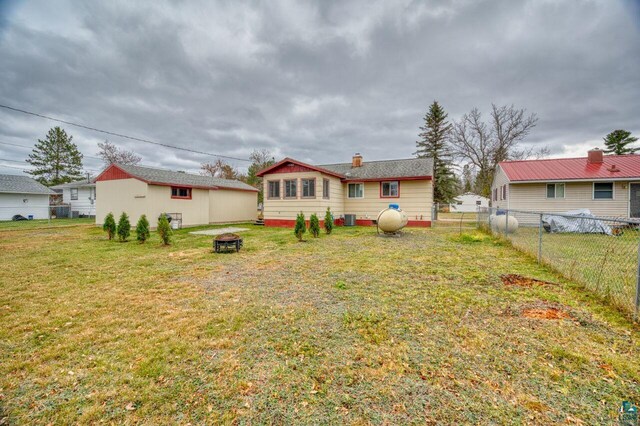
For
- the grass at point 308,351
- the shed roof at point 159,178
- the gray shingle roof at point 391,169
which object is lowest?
the grass at point 308,351

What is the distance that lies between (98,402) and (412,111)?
88.2ft

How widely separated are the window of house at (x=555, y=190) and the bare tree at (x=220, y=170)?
37037 millimetres

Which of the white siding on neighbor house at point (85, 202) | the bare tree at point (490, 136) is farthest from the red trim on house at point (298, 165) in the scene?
the white siding on neighbor house at point (85, 202)

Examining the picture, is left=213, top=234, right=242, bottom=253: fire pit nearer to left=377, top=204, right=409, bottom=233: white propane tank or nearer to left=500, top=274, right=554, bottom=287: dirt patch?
left=377, top=204, right=409, bottom=233: white propane tank

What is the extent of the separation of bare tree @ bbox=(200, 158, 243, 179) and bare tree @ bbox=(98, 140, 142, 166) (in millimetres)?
9178

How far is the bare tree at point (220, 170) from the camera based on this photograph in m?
40.4

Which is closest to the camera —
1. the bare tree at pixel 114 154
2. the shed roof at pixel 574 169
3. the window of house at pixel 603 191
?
the shed roof at pixel 574 169

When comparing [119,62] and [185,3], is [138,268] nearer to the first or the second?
[185,3]

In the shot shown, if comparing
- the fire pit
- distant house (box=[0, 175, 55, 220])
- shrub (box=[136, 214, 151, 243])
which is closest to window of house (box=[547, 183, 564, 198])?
the fire pit

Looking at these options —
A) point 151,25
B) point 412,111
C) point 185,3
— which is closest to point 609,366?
point 185,3

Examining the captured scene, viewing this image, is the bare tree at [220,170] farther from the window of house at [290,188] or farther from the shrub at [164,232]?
the shrub at [164,232]

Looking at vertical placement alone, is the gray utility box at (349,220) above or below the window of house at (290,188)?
below

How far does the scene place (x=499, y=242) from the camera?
9.77m

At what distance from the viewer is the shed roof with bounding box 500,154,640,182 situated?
1491cm
